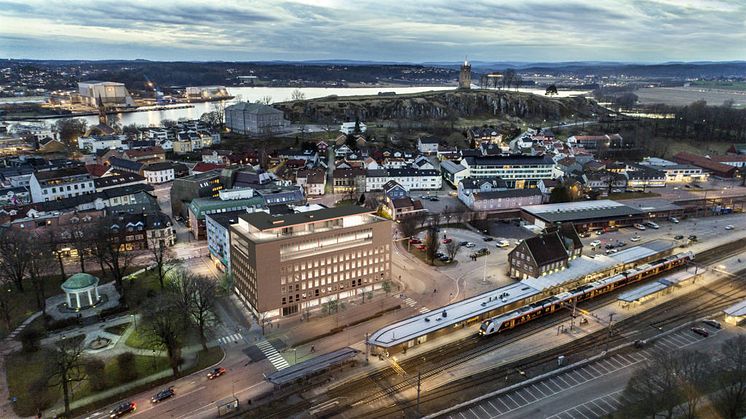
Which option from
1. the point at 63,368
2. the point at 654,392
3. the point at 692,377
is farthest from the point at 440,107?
the point at 63,368

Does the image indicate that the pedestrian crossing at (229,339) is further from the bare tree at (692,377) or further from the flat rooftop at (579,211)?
the flat rooftop at (579,211)

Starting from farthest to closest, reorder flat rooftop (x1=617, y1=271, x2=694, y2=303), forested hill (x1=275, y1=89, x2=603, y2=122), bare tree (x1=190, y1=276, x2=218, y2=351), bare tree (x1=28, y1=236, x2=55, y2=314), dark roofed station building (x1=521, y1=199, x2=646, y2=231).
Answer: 1. forested hill (x1=275, y1=89, x2=603, y2=122)
2. dark roofed station building (x1=521, y1=199, x2=646, y2=231)
3. flat rooftop (x1=617, y1=271, x2=694, y2=303)
4. bare tree (x1=28, y1=236, x2=55, y2=314)
5. bare tree (x1=190, y1=276, x2=218, y2=351)

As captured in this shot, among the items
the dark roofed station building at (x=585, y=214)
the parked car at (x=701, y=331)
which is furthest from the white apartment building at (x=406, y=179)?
the parked car at (x=701, y=331)

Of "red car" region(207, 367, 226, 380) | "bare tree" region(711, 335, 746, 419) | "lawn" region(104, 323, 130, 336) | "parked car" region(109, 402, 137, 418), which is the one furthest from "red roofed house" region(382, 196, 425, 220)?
"parked car" region(109, 402, 137, 418)

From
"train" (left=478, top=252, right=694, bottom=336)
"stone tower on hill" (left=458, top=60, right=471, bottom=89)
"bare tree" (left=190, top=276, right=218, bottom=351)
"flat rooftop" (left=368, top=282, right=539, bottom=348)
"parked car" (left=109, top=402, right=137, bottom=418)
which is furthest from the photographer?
"stone tower on hill" (left=458, top=60, right=471, bottom=89)

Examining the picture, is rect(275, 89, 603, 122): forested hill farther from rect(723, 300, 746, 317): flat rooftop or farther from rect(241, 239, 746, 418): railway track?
rect(723, 300, 746, 317): flat rooftop

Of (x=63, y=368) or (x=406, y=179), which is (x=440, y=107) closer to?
(x=406, y=179)

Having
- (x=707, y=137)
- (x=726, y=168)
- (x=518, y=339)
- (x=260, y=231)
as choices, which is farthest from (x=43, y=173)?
(x=707, y=137)
